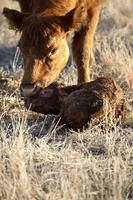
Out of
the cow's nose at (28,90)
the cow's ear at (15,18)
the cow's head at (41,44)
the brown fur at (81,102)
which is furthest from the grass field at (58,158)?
the cow's ear at (15,18)

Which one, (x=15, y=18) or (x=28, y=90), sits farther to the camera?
(x=15, y=18)

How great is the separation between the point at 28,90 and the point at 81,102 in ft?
1.87

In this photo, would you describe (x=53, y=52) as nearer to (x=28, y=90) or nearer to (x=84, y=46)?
(x=28, y=90)

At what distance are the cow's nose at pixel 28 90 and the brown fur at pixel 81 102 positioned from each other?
0.15 feet

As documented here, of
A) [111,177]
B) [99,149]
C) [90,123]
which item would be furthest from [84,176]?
[90,123]

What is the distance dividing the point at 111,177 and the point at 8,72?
453 centimetres

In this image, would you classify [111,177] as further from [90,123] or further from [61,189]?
[90,123]

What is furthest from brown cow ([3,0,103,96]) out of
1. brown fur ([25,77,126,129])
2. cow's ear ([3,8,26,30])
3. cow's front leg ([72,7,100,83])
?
cow's front leg ([72,7,100,83])

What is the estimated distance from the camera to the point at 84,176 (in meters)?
4.66

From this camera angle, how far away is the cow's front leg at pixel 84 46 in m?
8.28

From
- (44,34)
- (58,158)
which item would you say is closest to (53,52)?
(44,34)

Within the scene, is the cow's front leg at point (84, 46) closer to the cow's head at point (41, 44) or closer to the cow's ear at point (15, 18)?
the cow's head at point (41, 44)

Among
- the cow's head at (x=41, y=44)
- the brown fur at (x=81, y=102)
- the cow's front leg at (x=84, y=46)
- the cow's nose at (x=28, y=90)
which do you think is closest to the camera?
the brown fur at (x=81, y=102)

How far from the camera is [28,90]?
6281mm
